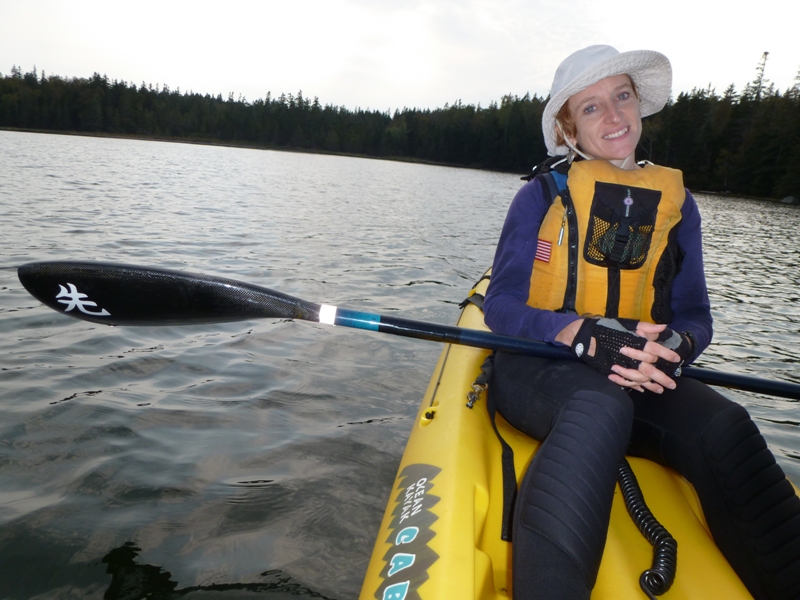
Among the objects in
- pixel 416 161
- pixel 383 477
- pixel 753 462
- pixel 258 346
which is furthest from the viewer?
pixel 416 161

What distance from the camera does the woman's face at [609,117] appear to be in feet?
7.43

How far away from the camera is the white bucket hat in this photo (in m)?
2.16

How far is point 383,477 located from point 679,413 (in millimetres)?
1561

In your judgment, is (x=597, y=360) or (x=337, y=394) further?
(x=337, y=394)

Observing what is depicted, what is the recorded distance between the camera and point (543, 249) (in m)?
2.22

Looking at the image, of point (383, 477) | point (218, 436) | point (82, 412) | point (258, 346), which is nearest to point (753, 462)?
point (383, 477)

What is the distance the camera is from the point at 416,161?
284ft

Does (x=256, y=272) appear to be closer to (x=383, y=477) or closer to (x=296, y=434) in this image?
(x=296, y=434)

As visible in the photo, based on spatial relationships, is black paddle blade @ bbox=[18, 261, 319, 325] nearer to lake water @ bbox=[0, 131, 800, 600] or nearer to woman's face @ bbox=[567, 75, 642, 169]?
lake water @ bbox=[0, 131, 800, 600]

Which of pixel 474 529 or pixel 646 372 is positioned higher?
pixel 646 372

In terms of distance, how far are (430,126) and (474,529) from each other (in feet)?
313

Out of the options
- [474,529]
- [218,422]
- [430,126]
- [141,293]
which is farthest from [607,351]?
[430,126]

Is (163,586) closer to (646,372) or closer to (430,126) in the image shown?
(646,372)

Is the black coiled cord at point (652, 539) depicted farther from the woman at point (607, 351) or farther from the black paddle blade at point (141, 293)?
the black paddle blade at point (141, 293)
